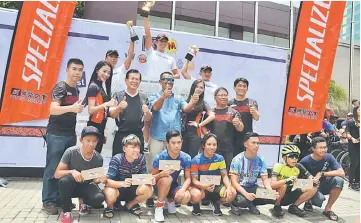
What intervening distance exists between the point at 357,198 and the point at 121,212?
4451 millimetres

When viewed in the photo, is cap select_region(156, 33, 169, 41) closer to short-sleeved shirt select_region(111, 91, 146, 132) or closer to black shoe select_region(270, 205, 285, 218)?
short-sleeved shirt select_region(111, 91, 146, 132)

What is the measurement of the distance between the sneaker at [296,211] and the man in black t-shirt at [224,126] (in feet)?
3.54

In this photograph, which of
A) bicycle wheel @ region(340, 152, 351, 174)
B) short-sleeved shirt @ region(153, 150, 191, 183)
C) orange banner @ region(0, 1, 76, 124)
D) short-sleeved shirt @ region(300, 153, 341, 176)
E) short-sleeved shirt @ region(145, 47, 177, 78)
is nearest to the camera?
short-sleeved shirt @ region(153, 150, 191, 183)

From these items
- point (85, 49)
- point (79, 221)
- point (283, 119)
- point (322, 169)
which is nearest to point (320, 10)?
point (283, 119)

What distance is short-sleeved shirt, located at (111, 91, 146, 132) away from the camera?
14.2 ft

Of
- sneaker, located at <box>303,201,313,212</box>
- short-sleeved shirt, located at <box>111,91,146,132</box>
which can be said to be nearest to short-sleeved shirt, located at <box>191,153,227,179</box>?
short-sleeved shirt, located at <box>111,91,146,132</box>

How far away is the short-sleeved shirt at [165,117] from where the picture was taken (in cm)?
461

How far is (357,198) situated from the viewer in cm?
593

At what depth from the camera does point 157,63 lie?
17.9ft

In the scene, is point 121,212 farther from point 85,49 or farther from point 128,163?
point 85,49

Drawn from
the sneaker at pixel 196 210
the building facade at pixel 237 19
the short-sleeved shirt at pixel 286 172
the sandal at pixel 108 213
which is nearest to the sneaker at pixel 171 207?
the sneaker at pixel 196 210

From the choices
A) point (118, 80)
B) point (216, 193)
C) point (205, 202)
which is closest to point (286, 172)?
point (216, 193)

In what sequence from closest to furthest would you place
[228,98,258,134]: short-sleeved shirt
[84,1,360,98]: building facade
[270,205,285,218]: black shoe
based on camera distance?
1. [270,205,285,218]: black shoe
2. [228,98,258,134]: short-sleeved shirt
3. [84,1,360,98]: building facade

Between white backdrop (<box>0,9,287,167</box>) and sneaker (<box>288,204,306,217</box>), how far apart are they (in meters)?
2.03
